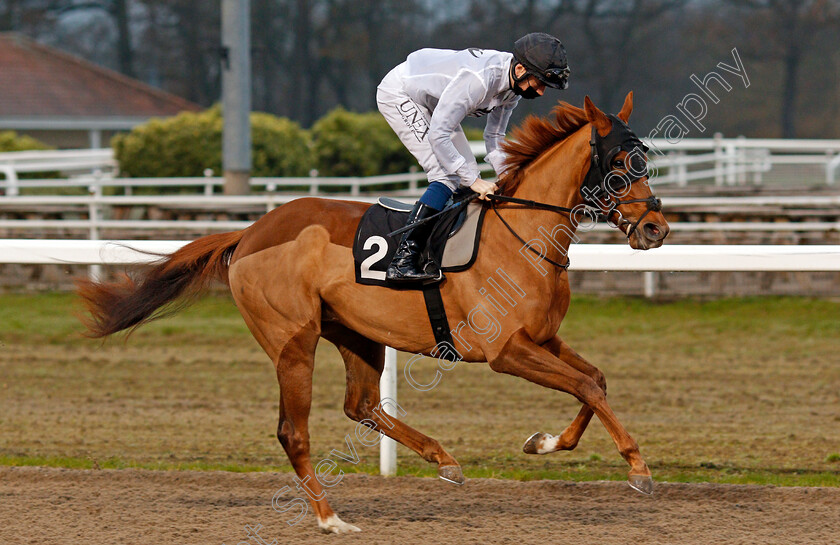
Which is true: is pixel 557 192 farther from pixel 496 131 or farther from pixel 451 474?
pixel 451 474

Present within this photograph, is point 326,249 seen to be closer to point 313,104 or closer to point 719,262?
point 719,262

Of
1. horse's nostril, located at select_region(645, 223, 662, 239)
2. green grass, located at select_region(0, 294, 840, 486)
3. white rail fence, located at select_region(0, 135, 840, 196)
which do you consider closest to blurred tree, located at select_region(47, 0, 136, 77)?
white rail fence, located at select_region(0, 135, 840, 196)

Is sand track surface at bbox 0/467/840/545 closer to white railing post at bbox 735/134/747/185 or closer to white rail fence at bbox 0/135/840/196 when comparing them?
white rail fence at bbox 0/135/840/196

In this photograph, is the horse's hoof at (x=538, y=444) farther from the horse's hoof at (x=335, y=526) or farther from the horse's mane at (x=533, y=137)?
the horse's mane at (x=533, y=137)

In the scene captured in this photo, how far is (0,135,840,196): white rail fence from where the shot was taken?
12617 millimetres

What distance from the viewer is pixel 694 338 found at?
8.02m

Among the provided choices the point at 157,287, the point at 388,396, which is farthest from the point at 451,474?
the point at 157,287

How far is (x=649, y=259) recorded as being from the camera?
14.7ft

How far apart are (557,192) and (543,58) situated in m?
0.48

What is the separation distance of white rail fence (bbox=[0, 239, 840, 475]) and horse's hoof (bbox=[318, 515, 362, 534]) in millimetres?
644

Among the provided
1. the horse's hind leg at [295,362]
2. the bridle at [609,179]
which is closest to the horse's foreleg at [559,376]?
the bridle at [609,179]

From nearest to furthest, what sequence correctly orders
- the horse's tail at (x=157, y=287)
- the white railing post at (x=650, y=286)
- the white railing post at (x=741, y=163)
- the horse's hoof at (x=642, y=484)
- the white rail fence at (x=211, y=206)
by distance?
the horse's hoof at (x=642, y=484) < the horse's tail at (x=157, y=287) < the white rail fence at (x=211, y=206) < the white railing post at (x=650, y=286) < the white railing post at (x=741, y=163)

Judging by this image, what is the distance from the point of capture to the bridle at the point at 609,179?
3521 millimetres

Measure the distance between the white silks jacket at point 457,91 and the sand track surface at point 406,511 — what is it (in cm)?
128
